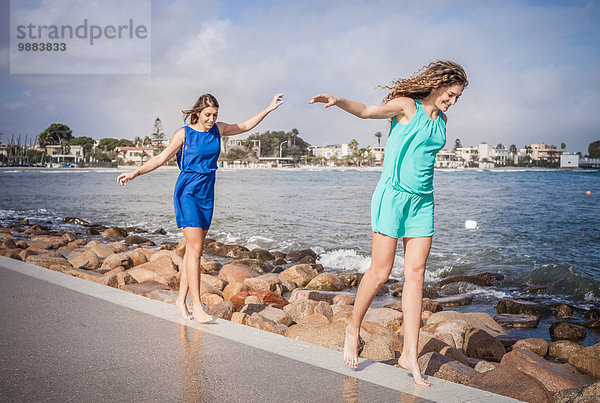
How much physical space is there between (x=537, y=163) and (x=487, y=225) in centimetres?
15829

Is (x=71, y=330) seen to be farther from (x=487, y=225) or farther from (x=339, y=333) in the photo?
(x=487, y=225)

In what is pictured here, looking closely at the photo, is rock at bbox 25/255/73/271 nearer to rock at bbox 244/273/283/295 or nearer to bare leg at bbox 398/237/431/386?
rock at bbox 244/273/283/295

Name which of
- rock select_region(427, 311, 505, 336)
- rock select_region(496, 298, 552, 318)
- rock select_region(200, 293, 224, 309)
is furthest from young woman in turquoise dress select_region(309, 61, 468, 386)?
rock select_region(496, 298, 552, 318)

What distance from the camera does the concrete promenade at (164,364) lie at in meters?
2.99

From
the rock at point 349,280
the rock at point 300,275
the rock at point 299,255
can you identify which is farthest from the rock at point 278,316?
the rock at point 299,255

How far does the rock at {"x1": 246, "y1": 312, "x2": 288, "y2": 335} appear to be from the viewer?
17.1ft

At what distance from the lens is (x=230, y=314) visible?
573cm

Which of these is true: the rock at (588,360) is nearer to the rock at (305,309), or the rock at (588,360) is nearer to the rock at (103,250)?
the rock at (305,309)

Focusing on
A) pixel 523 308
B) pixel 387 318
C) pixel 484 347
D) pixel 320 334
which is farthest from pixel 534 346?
pixel 320 334

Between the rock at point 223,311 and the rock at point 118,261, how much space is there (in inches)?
162

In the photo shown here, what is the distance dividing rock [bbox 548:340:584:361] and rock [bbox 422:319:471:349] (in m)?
0.85

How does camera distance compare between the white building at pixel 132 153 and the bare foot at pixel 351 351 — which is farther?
the white building at pixel 132 153

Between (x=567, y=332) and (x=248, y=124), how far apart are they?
461cm

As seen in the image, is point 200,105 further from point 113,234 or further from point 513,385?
point 113,234
